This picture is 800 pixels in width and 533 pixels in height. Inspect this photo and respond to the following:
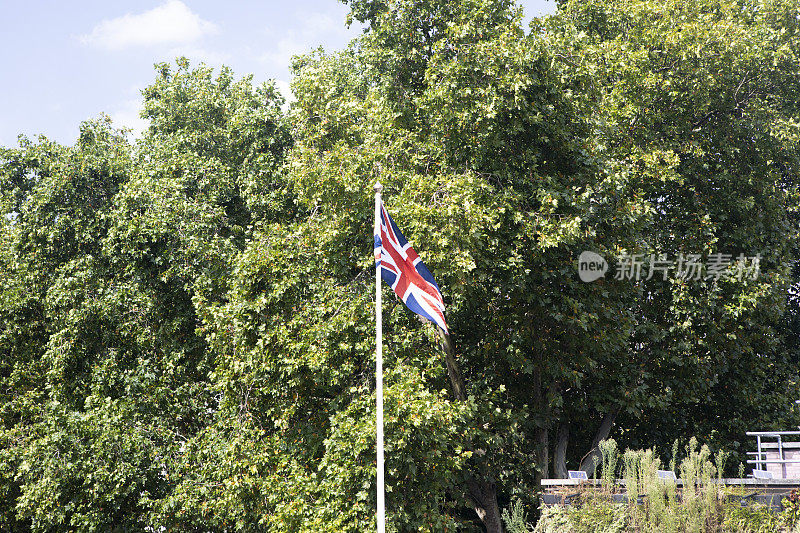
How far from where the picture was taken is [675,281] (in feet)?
60.4

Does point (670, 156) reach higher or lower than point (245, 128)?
lower

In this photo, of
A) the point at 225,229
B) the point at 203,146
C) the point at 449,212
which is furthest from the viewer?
the point at 203,146

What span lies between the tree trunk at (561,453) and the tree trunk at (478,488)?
231cm

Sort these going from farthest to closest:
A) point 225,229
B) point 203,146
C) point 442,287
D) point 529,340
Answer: point 203,146, point 225,229, point 529,340, point 442,287

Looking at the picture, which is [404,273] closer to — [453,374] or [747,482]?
[453,374]

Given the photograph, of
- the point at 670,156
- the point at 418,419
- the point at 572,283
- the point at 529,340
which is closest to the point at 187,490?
the point at 418,419

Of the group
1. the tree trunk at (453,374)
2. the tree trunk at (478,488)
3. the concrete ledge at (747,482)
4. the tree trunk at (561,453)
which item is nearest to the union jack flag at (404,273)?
the concrete ledge at (747,482)

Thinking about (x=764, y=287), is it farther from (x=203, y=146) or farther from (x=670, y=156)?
(x=203, y=146)

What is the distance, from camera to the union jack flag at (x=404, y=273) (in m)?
10.9

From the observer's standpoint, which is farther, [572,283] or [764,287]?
[764,287]

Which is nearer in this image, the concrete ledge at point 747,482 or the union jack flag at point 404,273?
the union jack flag at point 404,273

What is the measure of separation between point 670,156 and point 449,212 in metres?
7.68

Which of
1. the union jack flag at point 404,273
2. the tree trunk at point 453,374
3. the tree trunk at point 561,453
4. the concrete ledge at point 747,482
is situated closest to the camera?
the union jack flag at point 404,273

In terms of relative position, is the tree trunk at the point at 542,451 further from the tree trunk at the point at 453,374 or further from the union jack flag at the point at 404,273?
the union jack flag at the point at 404,273
